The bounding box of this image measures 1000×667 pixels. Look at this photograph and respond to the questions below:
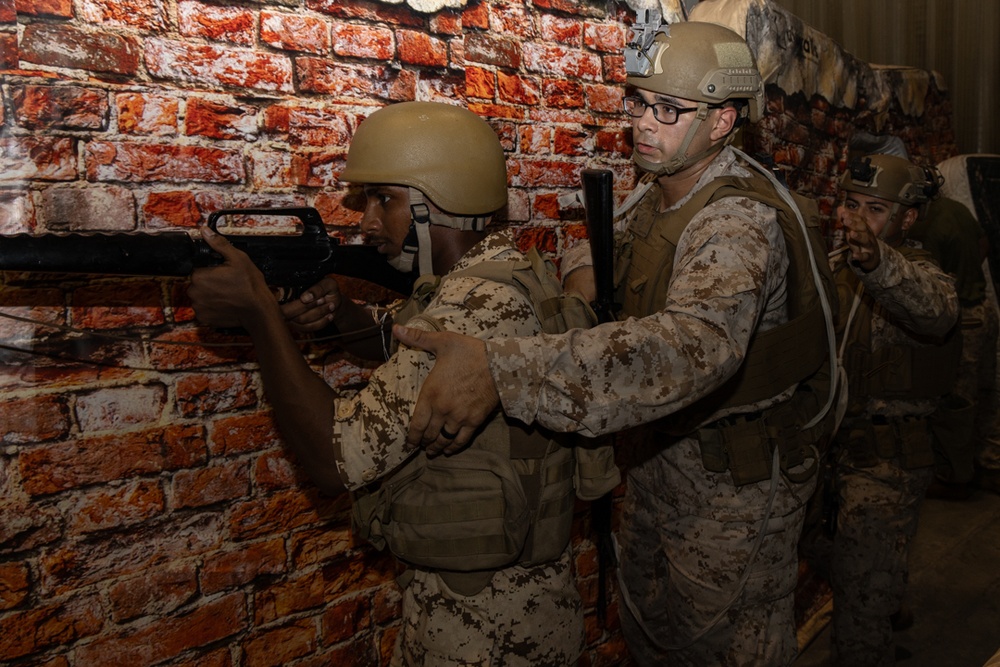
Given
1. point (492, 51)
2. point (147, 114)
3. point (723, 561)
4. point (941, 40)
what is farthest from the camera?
point (941, 40)

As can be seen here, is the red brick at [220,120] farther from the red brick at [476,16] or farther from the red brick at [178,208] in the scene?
the red brick at [476,16]

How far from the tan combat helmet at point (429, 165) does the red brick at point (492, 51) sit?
0.52 m

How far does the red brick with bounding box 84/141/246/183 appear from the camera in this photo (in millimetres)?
1482

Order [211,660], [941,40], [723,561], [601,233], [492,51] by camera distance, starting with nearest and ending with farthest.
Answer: [601,233] → [211,660] → [723,561] → [492,51] → [941,40]

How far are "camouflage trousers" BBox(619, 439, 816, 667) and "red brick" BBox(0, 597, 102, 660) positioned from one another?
Answer: 1.39 meters

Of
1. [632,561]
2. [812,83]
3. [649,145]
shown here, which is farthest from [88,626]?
[812,83]

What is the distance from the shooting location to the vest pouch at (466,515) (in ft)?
4.38

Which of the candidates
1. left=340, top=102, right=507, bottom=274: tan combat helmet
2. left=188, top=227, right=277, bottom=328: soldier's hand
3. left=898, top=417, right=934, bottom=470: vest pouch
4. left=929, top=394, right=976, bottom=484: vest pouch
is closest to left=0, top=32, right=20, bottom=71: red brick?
left=188, top=227, right=277, bottom=328: soldier's hand

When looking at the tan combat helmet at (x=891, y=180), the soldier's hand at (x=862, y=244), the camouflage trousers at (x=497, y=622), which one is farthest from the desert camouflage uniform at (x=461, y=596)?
the tan combat helmet at (x=891, y=180)

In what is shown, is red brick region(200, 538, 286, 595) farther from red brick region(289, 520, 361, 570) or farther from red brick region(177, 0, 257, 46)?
red brick region(177, 0, 257, 46)

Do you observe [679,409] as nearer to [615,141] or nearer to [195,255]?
[195,255]

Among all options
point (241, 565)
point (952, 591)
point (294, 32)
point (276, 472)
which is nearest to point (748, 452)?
point (276, 472)

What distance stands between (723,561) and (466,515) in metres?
0.84

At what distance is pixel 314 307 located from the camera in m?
1.69
